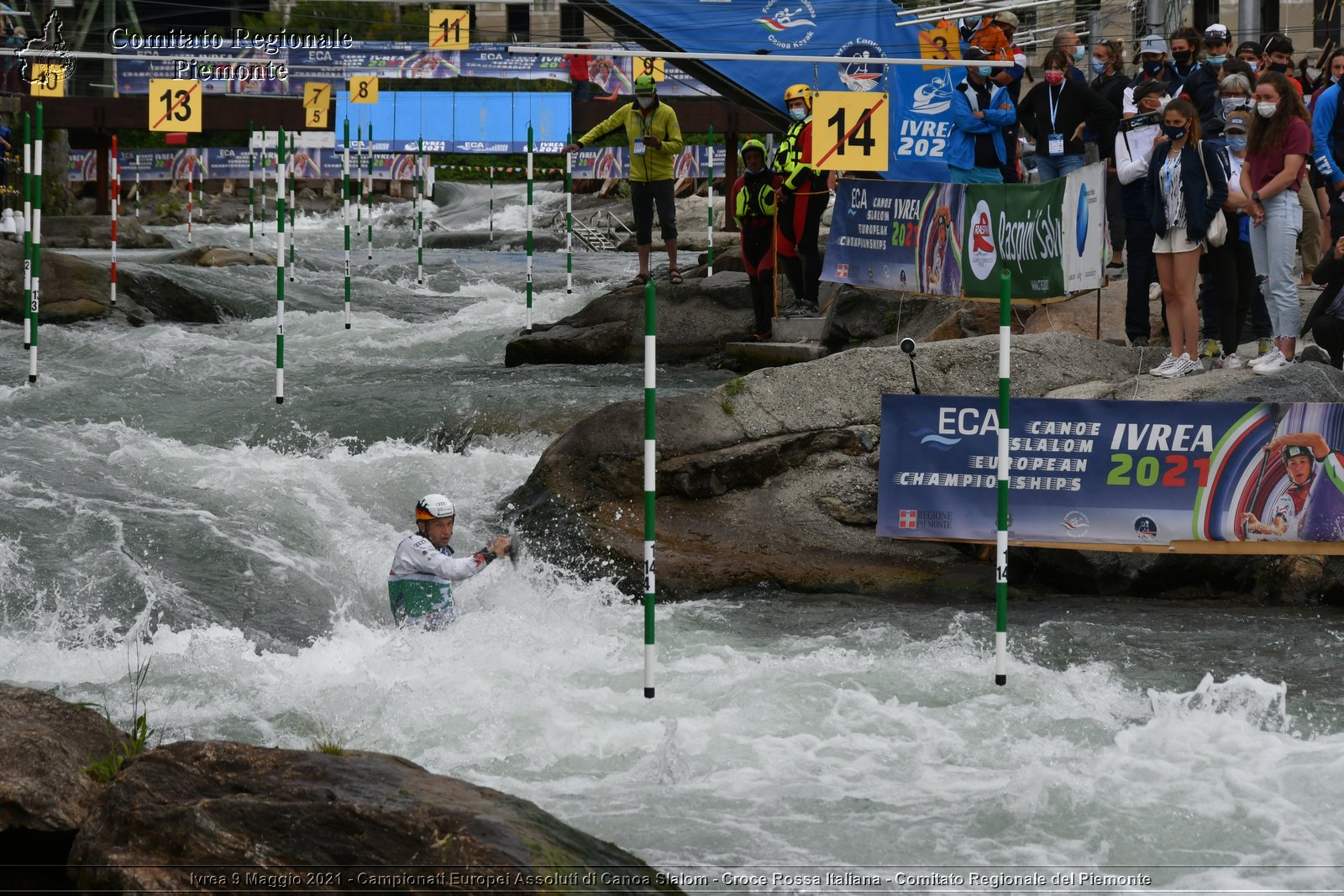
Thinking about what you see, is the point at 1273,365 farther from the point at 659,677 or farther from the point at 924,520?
the point at 659,677

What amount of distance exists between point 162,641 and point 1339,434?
6.27 meters

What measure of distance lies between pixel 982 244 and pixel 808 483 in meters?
3.50

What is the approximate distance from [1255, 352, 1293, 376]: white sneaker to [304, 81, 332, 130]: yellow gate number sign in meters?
16.7

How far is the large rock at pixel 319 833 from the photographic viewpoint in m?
4.52

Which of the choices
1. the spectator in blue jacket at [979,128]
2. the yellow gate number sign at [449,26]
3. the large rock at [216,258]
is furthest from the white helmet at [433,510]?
the yellow gate number sign at [449,26]

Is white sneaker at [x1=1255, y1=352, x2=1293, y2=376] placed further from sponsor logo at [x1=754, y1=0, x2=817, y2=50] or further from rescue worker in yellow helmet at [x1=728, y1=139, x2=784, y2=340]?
sponsor logo at [x1=754, y1=0, x2=817, y2=50]

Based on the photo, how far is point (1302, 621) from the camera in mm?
8570

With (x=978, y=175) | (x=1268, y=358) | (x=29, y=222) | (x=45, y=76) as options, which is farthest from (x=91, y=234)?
(x=1268, y=358)

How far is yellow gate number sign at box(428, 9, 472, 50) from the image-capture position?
29531mm

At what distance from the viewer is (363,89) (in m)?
27.3

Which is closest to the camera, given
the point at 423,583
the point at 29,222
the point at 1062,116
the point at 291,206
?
the point at 423,583

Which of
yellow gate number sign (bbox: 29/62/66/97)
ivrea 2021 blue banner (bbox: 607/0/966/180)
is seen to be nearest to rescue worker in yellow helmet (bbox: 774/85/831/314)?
ivrea 2021 blue banner (bbox: 607/0/966/180)

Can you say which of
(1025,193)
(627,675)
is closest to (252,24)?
(1025,193)

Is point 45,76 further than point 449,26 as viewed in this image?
No
